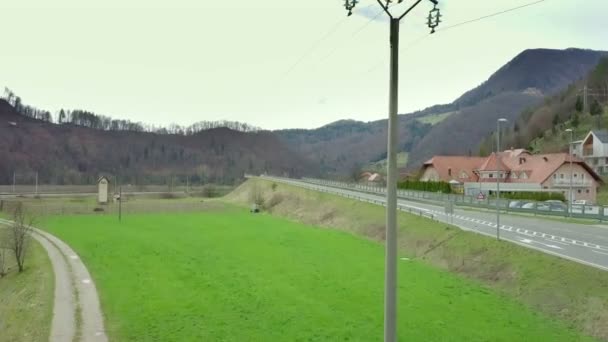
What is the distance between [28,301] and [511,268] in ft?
88.7

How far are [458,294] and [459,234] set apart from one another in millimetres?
10987

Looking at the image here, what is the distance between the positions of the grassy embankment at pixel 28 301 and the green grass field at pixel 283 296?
2.67 meters

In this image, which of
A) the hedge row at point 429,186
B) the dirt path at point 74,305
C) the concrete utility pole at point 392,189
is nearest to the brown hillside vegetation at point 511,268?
the concrete utility pole at point 392,189

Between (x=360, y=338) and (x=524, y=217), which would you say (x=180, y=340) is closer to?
(x=360, y=338)

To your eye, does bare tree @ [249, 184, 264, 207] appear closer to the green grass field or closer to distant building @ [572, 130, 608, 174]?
the green grass field

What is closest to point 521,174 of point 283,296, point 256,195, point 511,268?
point 256,195

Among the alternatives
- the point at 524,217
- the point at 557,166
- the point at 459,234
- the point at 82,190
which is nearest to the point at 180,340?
the point at 459,234

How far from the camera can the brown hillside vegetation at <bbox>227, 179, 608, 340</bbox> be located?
22078mm

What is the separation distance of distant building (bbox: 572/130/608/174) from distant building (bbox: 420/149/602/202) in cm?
1586

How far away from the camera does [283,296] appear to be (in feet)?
88.0

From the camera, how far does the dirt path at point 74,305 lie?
66.2 feet

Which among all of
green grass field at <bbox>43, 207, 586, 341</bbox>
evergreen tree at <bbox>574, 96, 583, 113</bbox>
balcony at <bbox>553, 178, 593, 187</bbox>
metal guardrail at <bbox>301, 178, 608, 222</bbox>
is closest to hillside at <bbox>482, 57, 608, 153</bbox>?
evergreen tree at <bbox>574, 96, 583, 113</bbox>

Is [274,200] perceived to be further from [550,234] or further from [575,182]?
[550,234]

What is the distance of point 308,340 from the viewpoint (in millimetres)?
19812
